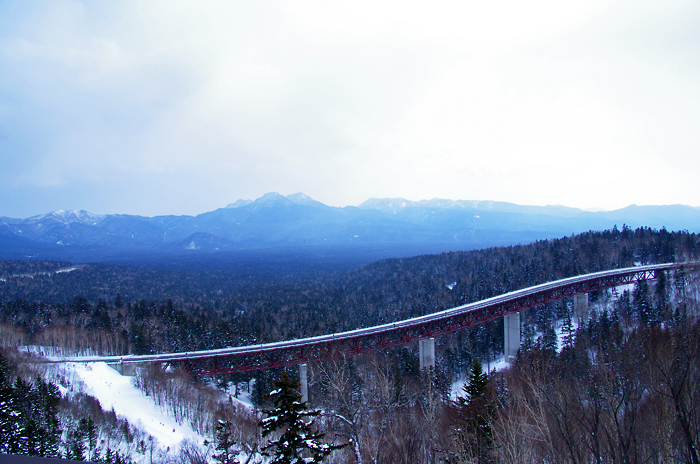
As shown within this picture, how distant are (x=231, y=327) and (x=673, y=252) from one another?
9492 centimetres

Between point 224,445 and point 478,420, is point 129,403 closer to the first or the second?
point 224,445

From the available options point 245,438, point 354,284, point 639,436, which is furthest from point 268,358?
point 354,284

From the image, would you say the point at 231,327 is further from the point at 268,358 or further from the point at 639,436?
the point at 639,436

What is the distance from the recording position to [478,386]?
1856 centimetres

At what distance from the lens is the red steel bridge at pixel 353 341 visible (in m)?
44.7

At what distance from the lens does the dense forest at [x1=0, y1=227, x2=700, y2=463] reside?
996 cm

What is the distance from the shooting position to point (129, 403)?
114 feet

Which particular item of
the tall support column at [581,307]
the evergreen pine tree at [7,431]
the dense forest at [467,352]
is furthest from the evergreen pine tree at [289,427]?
the tall support column at [581,307]

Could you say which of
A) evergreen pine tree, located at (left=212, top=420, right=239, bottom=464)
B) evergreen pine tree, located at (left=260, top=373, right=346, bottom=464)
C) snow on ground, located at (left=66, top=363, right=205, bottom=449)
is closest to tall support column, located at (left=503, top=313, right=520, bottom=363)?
snow on ground, located at (left=66, top=363, right=205, bottom=449)

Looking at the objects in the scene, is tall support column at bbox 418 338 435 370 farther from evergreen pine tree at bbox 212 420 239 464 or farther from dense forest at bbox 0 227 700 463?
evergreen pine tree at bbox 212 420 239 464

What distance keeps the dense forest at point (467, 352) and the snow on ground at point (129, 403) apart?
173cm

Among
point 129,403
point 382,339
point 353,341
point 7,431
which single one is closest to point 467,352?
point 382,339

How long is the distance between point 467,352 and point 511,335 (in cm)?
812

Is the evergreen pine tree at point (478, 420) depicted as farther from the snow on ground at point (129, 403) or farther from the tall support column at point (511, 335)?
the tall support column at point (511, 335)
